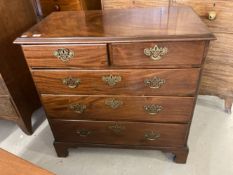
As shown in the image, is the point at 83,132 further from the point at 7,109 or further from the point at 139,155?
the point at 7,109

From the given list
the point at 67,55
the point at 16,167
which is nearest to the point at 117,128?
the point at 67,55

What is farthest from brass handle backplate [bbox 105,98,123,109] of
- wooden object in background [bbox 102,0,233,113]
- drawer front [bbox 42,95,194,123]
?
wooden object in background [bbox 102,0,233,113]

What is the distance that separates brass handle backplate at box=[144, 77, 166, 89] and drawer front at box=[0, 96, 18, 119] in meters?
1.03

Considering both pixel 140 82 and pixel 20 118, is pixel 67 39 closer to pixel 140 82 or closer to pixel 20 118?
pixel 140 82

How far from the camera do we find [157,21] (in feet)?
3.66

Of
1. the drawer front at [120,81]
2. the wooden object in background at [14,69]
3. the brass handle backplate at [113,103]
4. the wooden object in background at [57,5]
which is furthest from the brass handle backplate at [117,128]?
the wooden object in background at [57,5]

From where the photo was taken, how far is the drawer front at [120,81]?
3.51 feet

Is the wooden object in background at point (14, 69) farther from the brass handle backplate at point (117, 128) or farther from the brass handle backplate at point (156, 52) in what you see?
the brass handle backplate at point (156, 52)

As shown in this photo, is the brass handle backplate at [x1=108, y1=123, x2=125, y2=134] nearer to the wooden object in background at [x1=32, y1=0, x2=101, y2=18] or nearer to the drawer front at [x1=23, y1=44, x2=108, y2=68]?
the drawer front at [x1=23, y1=44, x2=108, y2=68]

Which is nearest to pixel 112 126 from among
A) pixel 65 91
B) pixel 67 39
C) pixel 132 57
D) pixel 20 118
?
pixel 65 91

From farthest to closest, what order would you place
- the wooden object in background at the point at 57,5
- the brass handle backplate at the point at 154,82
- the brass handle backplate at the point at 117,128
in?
the wooden object in background at the point at 57,5
the brass handle backplate at the point at 117,128
the brass handle backplate at the point at 154,82

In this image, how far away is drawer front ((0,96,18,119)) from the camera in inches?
61.0

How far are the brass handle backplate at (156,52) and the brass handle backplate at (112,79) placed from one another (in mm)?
199

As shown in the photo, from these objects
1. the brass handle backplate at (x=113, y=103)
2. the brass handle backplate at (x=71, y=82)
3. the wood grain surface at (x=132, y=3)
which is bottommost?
the brass handle backplate at (x=113, y=103)
